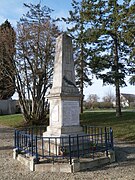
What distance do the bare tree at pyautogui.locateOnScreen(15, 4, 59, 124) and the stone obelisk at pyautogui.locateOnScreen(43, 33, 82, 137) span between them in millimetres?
10478

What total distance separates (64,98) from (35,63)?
11.8m

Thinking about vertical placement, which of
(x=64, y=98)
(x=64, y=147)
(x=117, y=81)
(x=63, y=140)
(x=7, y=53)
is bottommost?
(x=64, y=147)

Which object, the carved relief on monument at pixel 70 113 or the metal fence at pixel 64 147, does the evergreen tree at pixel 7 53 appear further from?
the carved relief on monument at pixel 70 113

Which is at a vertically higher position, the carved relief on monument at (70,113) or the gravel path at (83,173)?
the carved relief on monument at (70,113)

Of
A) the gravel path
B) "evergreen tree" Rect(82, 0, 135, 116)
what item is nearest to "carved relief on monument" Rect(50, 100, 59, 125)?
the gravel path

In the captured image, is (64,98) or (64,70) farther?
(64,70)

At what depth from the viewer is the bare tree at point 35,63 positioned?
19.3 meters

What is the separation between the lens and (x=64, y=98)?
8188 mm

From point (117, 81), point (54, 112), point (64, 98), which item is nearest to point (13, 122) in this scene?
point (117, 81)

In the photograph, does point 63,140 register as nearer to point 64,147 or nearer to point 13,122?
point 64,147

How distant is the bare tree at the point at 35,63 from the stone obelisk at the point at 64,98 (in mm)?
10478

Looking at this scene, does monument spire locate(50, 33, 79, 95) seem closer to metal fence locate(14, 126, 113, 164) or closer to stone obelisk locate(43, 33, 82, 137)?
stone obelisk locate(43, 33, 82, 137)

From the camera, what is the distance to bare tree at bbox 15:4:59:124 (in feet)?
63.2

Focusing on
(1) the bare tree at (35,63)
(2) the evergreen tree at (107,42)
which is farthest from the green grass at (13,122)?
(2) the evergreen tree at (107,42)
